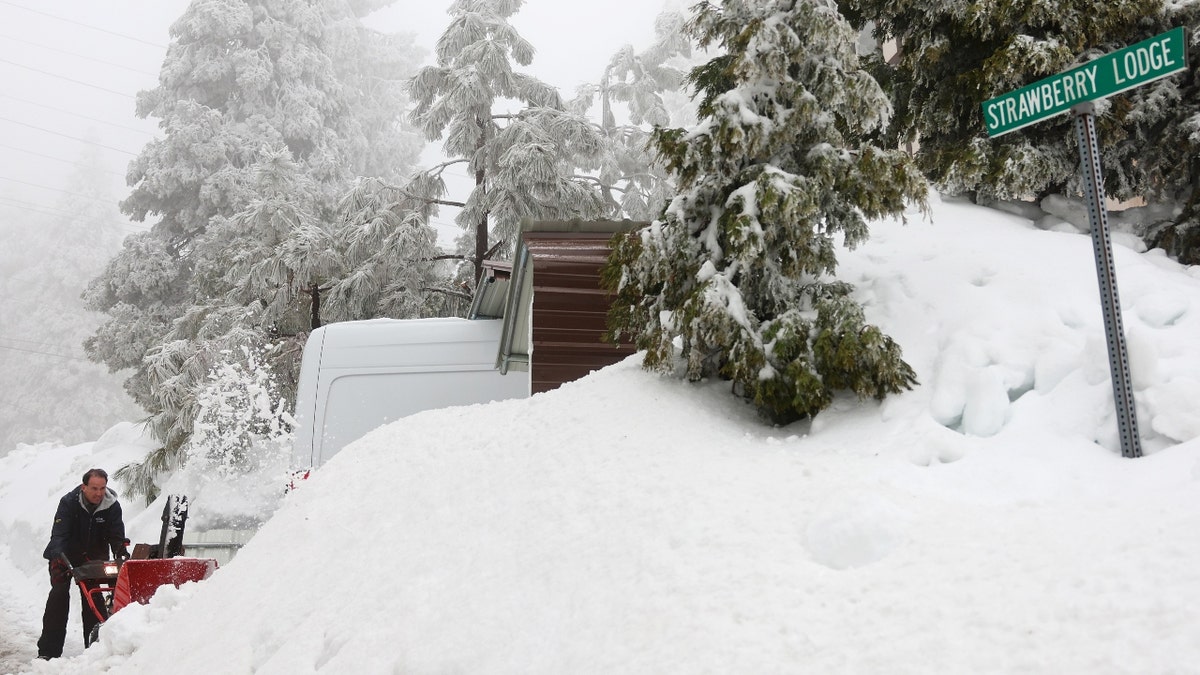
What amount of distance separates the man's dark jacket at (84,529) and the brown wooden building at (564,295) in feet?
14.0

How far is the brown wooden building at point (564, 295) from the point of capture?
9.18 metres

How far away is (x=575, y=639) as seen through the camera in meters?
3.45

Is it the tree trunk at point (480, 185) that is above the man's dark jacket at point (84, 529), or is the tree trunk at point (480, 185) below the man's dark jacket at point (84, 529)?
above

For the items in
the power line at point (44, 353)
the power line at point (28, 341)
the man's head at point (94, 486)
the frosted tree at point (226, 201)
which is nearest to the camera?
the man's head at point (94, 486)

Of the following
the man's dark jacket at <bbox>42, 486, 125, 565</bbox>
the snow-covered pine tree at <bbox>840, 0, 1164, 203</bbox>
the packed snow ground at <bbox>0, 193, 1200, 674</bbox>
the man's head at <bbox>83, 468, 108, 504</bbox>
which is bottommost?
the man's dark jacket at <bbox>42, 486, 125, 565</bbox>

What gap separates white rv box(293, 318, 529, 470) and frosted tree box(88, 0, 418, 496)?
7.38 meters

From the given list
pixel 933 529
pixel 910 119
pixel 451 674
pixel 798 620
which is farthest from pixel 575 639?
pixel 910 119

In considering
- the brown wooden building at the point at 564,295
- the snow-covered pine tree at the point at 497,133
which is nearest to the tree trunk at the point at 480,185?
the snow-covered pine tree at the point at 497,133

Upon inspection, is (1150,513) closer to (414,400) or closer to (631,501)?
(631,501)

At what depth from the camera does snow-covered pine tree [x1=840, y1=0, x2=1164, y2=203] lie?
6.73 meters

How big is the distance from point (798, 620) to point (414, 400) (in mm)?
8253

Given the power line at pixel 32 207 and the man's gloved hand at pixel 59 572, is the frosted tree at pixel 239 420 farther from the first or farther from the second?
the power line at pixel 32 207

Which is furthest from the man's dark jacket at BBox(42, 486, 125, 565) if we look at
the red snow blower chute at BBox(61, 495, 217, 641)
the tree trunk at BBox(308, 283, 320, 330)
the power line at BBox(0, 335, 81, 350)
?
the power line at BBox(0, 335, 81, 350)

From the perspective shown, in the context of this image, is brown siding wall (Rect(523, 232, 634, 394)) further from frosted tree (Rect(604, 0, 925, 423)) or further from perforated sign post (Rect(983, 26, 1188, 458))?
perforated sign post (Rect(983, 26, 1188, 458))
